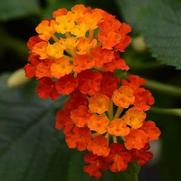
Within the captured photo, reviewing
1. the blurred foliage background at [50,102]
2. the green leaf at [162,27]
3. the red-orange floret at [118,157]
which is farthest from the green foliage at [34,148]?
the green leaf at [162,27]

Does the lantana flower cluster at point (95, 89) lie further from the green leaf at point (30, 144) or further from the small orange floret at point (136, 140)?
the green leaf at point (30, 144)

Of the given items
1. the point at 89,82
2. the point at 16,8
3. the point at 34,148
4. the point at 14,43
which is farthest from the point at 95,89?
the point at 14,43

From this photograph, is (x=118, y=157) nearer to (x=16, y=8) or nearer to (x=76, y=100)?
(x=76, y=100)

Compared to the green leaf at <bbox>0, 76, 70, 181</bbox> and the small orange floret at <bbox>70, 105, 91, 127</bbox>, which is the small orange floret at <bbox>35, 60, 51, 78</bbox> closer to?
the small orange floret at <bbox>70, 105, 91, 127</bbox>

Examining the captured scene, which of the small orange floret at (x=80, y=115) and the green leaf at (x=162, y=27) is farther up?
the green leaf at (x=162, y=27)

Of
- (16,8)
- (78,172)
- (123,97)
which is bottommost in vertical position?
(78,172)

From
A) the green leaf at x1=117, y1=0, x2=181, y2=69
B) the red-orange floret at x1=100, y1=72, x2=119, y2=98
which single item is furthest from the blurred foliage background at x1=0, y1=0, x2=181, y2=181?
the red-orange floret at x1=100, y1=72, x2=119, y2=98

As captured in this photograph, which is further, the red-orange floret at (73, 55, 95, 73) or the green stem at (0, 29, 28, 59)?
the green stem at (0, 29, 28, 59)
